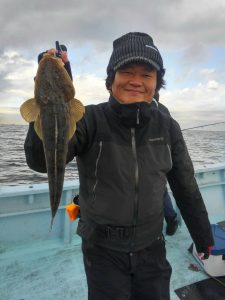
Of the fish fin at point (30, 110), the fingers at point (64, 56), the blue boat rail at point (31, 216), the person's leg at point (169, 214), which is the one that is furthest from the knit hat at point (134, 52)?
the blue boat rail at point (31, 216)

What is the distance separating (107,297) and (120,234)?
1.82 ft

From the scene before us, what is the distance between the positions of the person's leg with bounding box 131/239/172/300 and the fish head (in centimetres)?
170

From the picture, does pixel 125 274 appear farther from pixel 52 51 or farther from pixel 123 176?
pixel 52 51

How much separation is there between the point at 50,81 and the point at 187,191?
191 centimetres

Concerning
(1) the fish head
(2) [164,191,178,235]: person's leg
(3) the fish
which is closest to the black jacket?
(3) the fish

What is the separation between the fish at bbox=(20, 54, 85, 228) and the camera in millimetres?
1830

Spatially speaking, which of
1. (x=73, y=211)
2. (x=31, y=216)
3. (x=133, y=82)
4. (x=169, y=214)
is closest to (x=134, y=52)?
(x=133, y=82)

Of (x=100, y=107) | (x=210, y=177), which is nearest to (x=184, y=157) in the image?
(x=100, y=107)

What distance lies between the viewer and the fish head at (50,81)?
1.82 meters

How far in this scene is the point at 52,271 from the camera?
4.61m

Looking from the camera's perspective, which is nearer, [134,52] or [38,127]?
[38,127]

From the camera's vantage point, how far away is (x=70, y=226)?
545 centimetres

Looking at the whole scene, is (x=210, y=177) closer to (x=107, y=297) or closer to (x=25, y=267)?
(x=25, y=267)

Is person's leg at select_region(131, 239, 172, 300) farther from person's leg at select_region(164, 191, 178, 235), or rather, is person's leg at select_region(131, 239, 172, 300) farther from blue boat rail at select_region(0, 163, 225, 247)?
blue boat rail at select_region(0, 163, 225, 247)
